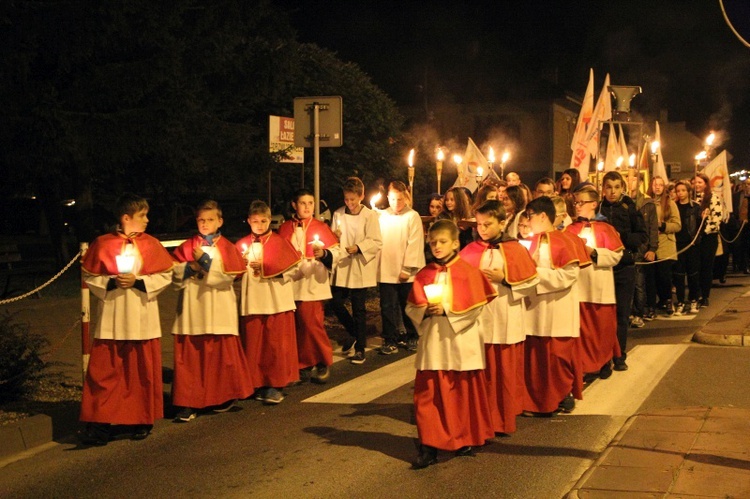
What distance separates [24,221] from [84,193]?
25.7 m

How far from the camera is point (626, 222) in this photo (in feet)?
34.7

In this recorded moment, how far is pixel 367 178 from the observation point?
4178cm

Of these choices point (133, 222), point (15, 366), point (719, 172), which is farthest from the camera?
point (719, 172)

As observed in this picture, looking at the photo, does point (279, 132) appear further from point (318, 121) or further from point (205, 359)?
point (205, 359)

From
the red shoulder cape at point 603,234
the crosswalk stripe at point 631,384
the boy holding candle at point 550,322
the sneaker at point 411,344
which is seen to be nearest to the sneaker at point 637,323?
the crosswalk stripe at point 631,384

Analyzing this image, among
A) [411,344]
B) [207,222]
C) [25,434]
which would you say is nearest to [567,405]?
[207,222]

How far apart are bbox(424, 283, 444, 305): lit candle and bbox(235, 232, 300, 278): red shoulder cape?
2617 millimetres

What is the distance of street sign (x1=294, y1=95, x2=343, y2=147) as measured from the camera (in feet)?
41.7

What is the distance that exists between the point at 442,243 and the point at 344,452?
163cm

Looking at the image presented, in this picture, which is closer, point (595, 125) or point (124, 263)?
point (124, 263)

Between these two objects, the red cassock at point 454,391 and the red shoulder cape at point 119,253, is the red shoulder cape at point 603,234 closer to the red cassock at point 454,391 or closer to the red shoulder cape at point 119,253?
the red cassock at point 454,391

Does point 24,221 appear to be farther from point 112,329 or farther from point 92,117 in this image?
point 112,329

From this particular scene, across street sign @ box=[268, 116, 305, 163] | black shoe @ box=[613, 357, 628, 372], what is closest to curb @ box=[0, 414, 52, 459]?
black shoe @ box=[613, 357, 628, 372]

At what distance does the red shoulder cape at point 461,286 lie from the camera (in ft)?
21.6
